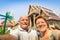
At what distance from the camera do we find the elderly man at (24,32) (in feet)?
5.06

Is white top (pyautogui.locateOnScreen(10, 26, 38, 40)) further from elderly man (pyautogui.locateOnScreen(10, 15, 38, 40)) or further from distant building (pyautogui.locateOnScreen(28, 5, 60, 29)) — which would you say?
distant building (pyautogui.locateOnScreen(28, 5, 60, 29))

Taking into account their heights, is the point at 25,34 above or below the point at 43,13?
below

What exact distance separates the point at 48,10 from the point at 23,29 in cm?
600

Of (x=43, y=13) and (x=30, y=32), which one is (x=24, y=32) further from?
(x=43, y=13)

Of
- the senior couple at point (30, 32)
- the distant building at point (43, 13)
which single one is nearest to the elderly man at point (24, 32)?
the senior couple at point (30, 32)

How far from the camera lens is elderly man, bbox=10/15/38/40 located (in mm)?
1541

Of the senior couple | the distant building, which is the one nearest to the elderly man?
the senior couple

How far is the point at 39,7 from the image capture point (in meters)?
7.73

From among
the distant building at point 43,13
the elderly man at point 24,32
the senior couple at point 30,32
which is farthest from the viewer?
the distant building at point 43,13

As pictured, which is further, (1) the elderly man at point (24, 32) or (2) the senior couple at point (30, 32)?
(1) the elderly man at point (24, 32)

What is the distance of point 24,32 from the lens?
1600mm

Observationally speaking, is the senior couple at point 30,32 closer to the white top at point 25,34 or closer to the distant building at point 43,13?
the white top at point 25,34

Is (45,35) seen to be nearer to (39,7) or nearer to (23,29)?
(23,29)

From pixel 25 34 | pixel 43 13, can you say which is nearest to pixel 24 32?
pixel 25 34
